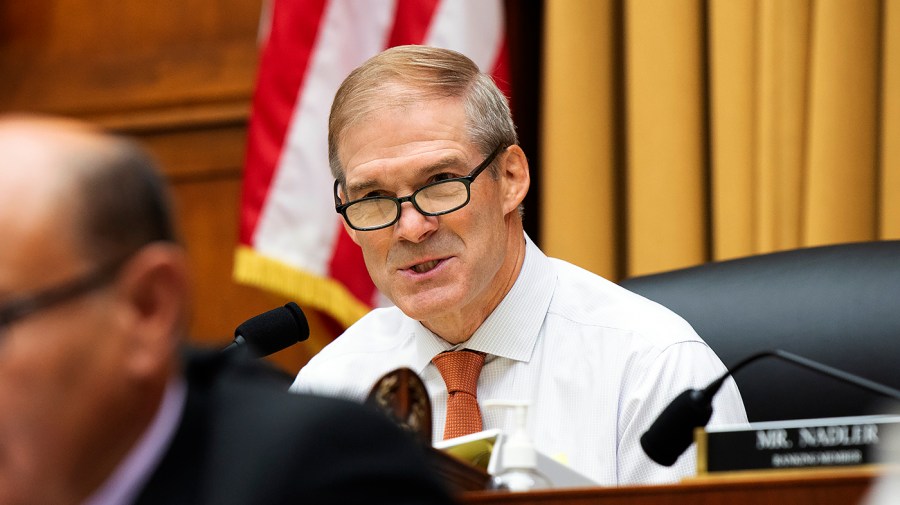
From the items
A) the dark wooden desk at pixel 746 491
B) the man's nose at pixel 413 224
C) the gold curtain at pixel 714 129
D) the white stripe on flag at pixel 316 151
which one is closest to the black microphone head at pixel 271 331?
the man's nose at pixel 413 224

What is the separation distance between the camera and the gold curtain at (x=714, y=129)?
3.30 metres

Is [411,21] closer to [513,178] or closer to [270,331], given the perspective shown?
[513,178]

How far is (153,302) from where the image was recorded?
3.47ft

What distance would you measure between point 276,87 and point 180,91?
1.54ft

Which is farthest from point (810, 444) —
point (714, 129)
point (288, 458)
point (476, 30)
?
point (476, 30)

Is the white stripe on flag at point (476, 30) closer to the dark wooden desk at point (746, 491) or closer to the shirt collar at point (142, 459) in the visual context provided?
the dark wooden desk at point (746, 491)

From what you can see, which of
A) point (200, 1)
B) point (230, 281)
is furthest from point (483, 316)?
point (200, 1)

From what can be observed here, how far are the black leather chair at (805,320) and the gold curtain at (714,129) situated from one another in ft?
2.53

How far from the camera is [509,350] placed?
253 centimetres

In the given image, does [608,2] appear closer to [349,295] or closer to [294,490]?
[349,295]

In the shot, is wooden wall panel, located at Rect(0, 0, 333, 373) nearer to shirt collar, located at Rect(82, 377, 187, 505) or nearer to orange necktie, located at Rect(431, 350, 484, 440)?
orange necktie, located at Rect(431, 350, 484, 440)

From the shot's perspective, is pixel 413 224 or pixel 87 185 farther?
pixel 413 224

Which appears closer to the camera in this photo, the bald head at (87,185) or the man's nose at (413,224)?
the bald head at (87,185)

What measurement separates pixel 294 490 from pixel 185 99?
130 inches
